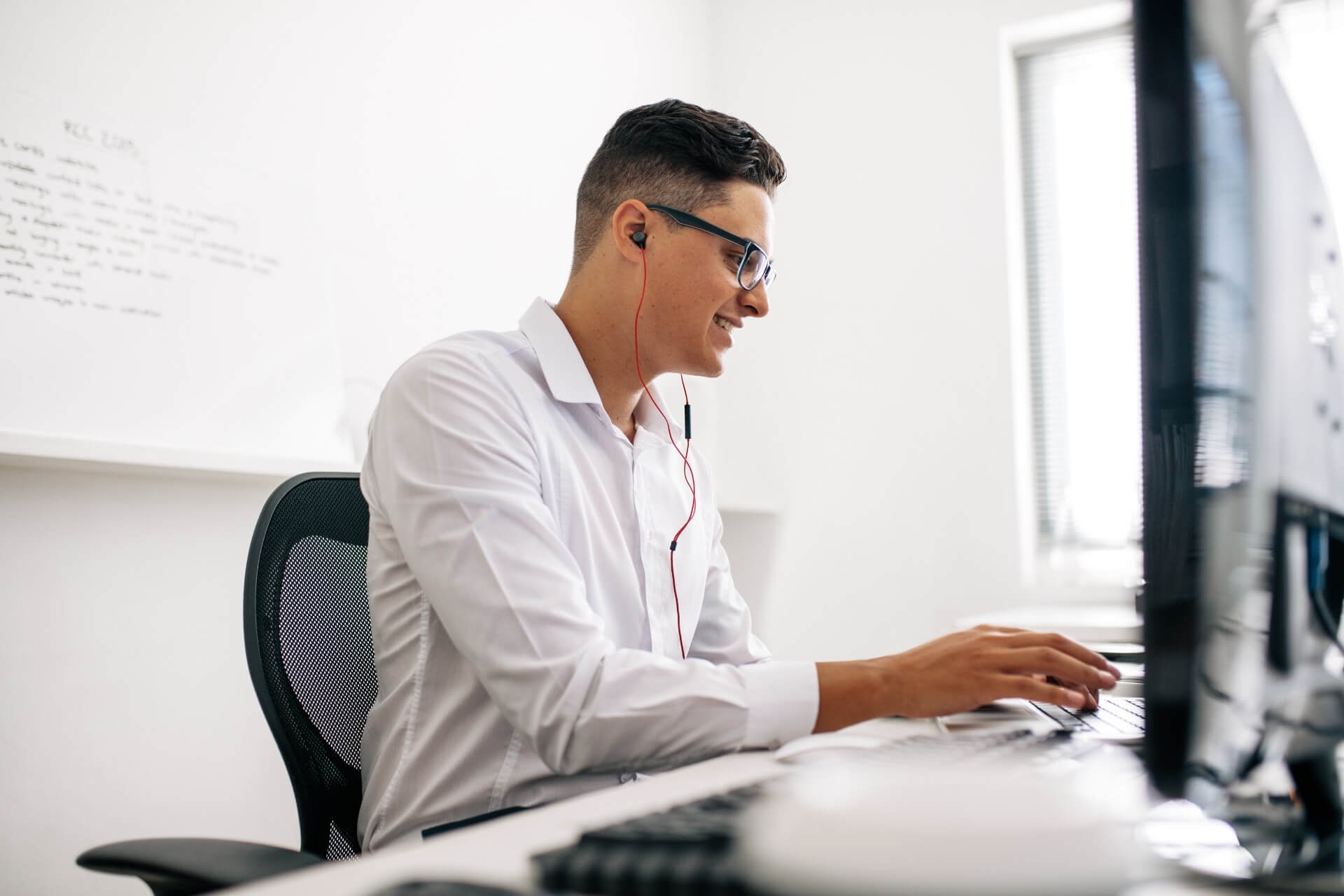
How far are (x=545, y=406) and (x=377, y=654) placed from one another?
317 millimetres

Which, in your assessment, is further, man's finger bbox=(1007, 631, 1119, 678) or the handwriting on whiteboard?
the handwriting on whiteboard

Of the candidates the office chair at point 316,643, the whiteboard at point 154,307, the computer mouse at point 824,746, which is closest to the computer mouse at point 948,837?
the computer mouse at point 824,746

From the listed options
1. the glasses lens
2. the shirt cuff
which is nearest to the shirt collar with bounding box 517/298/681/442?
the glasses lens

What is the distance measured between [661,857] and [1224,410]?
0.30 m

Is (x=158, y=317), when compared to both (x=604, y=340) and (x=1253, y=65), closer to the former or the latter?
(x=604, y=340)

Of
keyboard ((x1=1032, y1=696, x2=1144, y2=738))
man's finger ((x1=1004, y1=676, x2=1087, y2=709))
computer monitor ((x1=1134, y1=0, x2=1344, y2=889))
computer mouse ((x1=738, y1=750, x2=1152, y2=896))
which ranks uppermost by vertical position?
computer monitor ((x1=1134, y1=0, x2=1344, y2=889))

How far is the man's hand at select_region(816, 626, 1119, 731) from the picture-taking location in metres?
0.81

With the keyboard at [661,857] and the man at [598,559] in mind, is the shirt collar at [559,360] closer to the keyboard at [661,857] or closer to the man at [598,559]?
the man at [598,559]

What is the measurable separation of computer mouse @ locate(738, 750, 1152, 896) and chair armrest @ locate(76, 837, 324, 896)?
485mm

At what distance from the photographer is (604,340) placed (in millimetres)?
1334

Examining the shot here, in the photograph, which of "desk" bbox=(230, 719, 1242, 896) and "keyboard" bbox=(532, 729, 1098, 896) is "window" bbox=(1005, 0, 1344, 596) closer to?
"desk" bbox=(230, 719, 1242, 896)

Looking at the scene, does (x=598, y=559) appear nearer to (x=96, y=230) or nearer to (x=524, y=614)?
(x=524, y=614)

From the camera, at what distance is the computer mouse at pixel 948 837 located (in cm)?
27

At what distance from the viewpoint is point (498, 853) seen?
45 centimetres
